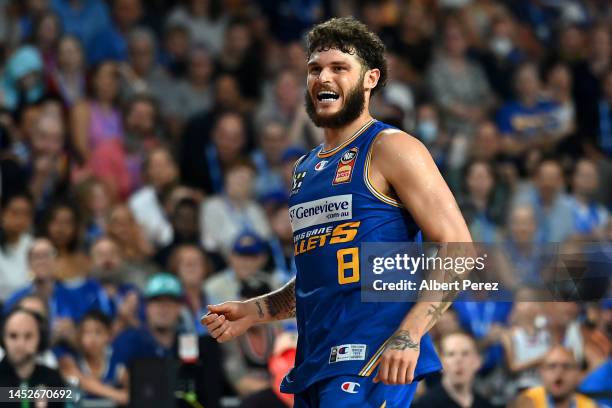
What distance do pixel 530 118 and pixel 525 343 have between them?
473 centimetres

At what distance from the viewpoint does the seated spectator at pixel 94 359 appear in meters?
8.42

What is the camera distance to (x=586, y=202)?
12.1 m

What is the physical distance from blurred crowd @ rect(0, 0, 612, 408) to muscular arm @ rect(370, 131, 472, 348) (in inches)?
50.2

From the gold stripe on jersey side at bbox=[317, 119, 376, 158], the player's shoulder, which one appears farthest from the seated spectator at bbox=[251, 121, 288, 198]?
the player's shoulder

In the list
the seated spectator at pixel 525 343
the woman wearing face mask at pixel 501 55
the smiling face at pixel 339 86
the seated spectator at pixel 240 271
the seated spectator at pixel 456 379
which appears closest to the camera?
the smiling face at pixel 339 86

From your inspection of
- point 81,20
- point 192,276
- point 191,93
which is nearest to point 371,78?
point 192,276

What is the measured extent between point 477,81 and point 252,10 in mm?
2898

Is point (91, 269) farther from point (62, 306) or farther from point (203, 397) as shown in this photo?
point (203, 397)

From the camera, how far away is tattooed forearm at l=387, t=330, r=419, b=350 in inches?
163

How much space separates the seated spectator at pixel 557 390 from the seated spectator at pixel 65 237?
152 inches

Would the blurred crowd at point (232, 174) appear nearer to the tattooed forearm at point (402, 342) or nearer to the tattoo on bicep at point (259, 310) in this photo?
the tattoo on bicep at point (259, 310)

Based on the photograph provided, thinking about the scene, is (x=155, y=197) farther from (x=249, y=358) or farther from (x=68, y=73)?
(x=249, y=358)

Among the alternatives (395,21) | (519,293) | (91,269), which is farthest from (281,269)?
(395,21)

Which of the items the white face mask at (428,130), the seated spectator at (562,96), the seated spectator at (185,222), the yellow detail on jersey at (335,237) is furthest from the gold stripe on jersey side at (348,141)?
the seated spectator at (562,96)
